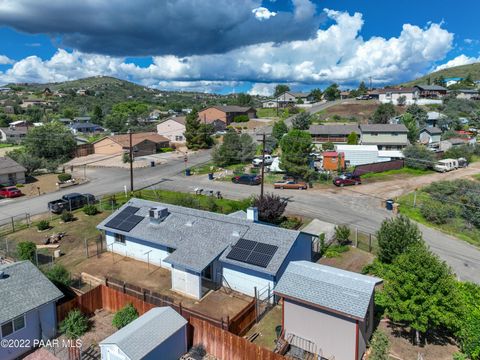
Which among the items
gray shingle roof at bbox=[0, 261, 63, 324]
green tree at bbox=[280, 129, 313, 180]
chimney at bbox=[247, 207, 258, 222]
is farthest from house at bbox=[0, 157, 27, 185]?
Answer: chimney at bbox=[247, 207, 258, 222]

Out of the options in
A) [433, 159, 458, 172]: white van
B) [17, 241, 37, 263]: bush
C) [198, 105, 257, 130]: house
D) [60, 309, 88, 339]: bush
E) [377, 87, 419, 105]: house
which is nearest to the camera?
[60, 309, 88, 339]: bush

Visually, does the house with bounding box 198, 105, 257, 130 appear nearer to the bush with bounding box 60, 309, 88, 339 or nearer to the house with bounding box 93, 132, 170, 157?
the house with bounding box 93, 132, 170, 157

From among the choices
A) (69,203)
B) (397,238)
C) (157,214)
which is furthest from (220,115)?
(397,238)

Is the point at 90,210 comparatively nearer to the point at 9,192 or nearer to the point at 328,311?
the point at 9,192

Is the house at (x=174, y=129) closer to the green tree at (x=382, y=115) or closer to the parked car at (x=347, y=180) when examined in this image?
the parked car at (x=347, y=180)

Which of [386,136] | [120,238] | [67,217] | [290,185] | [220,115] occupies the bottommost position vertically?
[67,217]
